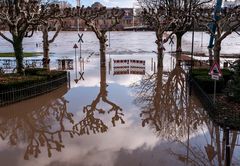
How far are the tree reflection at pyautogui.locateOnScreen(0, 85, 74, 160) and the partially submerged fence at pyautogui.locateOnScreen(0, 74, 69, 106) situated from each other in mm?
1116

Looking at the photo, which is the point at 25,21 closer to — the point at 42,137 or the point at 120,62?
the point at 42,137

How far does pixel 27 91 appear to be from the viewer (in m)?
21.9

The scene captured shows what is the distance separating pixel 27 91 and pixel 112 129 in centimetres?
779

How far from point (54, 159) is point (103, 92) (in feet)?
40.4

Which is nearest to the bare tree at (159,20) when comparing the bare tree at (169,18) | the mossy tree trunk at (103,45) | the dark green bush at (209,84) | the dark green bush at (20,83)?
the bare tree at (169,18)

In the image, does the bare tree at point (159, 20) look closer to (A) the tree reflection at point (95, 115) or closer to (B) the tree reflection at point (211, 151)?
(A) the tree reflection at point (95, 115)

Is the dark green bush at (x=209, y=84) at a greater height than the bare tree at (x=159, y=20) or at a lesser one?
lesser

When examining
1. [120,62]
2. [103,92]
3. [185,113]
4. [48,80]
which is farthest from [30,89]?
[120,62]

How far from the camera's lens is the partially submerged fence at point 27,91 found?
802 inches

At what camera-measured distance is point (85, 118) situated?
18359 mm

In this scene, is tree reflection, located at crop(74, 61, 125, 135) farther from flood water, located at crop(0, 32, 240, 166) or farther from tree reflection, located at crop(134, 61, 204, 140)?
tree reflection, located at crop(134, 61, 204, 140)

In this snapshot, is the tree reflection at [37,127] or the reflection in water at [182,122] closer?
the reflection in water at [182,122]

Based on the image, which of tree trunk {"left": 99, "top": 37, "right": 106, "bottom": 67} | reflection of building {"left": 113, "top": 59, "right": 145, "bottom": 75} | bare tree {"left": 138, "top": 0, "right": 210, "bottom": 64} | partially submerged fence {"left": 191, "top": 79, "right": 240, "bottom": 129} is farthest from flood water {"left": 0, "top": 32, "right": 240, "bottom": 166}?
tree trunk {"left": 99, "top": 37, "right": 106, "bottom": 67}

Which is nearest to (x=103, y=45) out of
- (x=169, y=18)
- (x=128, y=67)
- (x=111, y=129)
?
(x=128, y=67)
